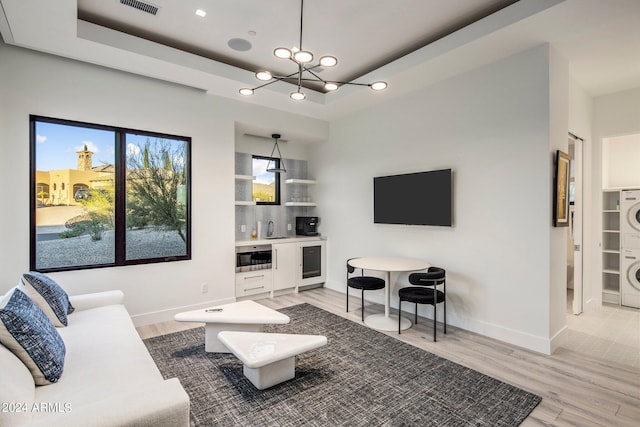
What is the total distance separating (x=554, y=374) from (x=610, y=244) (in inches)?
129

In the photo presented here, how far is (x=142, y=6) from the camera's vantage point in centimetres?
290

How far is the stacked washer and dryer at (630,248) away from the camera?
175 inches

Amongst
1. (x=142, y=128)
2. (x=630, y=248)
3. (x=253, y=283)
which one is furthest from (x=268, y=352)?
(x=630, y=248)

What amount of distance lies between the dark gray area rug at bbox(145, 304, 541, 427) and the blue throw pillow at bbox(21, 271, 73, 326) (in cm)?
88

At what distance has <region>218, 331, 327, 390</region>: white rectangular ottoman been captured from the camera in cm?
233

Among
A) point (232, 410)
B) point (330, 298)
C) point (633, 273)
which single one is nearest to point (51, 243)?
point (232, 410)

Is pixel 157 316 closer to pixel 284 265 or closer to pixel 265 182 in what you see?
pixel 284 265

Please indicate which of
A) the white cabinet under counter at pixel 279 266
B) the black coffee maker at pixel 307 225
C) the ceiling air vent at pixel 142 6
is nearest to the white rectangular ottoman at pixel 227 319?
the white cabinet under counter at pixel 279 266

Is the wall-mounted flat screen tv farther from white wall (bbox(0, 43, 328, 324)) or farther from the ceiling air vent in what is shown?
the ceiling air vent

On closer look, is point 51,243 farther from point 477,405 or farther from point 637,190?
point 637,190

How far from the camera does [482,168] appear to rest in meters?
3.60

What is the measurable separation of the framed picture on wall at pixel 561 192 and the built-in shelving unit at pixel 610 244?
1974mm

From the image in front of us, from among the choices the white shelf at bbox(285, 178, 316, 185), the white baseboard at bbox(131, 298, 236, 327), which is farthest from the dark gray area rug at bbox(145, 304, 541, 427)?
the white shelf at bbox(285, 178, 316, 185)

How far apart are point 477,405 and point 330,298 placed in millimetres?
2954
